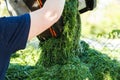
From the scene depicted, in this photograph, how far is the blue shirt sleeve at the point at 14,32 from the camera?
2480 mm

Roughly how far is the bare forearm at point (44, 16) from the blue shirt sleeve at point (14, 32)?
5 centimetres

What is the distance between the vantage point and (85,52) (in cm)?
428

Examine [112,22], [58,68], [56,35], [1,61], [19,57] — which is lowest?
[112,22]

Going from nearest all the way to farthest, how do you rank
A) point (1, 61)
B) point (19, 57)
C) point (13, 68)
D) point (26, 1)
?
point (1, 61)
point (26, 1)
point (13, 68)
point (19, 57)

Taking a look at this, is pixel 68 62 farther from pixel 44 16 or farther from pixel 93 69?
pixel 44 16

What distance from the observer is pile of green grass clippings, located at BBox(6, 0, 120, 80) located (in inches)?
142

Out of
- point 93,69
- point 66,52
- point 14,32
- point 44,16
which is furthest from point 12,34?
point 93,69

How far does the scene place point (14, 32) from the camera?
2514 millimetres

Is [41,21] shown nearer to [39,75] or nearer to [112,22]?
[39,75]

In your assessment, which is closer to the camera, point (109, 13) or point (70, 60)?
point (70, 60)

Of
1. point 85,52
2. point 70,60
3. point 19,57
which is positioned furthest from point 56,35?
point 19,57

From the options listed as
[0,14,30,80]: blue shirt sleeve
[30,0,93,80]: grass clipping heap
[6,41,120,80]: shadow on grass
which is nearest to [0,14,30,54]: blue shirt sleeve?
[0,14,30,80]: blue shirt sleeve

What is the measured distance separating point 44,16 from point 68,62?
120 centimetres

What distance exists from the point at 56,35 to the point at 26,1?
1.50 feet
